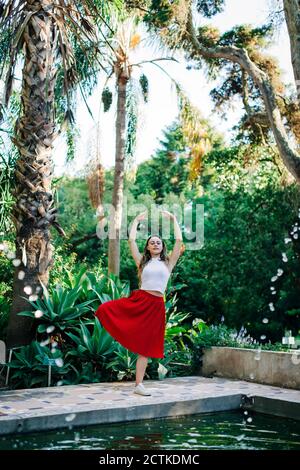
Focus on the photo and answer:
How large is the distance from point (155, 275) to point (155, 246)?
13.0 inches

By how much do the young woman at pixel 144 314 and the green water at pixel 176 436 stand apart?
886 mm

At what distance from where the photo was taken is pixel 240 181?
21.0 meters

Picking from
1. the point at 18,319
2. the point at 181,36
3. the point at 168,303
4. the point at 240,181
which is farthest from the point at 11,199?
the point at 240,181

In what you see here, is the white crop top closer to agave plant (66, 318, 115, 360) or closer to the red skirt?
the red skirt

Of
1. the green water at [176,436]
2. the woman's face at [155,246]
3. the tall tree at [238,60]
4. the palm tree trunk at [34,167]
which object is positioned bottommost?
the green water at [176,436]

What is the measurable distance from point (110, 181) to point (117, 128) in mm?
19425

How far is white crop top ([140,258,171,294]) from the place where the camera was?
7227 mm

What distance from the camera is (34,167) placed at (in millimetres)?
8766

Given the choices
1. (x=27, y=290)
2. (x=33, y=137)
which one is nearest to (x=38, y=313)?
(x=27, y=290)

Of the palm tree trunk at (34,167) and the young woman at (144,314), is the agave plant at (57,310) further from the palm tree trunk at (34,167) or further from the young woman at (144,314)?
the young woman at (144,314)

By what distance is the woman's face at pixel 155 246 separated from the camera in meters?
7.30

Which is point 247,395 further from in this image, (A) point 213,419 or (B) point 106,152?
(B) point 106,152

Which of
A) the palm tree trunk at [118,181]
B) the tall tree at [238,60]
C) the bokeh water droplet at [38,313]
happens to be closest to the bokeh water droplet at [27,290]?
the bokeh water droplet at [38,313]

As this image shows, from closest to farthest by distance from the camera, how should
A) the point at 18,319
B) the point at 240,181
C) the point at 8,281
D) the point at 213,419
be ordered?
the point at 213,419 < the point at 18,319 < the point at 8,281 < the point at 240,181
